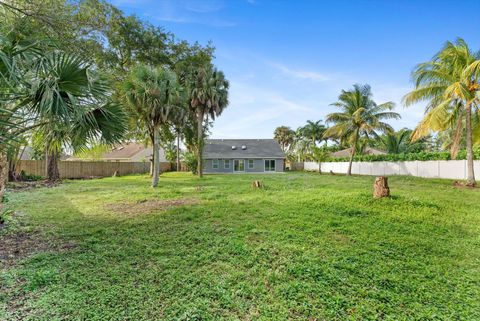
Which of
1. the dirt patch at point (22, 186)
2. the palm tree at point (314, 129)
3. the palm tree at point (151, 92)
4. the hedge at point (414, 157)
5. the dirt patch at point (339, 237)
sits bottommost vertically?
the dirt patch at point (339, 237)

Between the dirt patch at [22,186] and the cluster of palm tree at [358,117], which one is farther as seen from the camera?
the cluster of palm tree at [358,117]

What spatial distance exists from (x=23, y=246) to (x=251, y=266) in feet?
14.0

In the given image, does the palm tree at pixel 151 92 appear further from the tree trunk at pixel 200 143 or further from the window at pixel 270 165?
the window at pixel 270 165

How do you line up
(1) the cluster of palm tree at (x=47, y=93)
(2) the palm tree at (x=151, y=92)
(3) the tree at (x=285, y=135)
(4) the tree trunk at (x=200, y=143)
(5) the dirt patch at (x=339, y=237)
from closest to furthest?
(1) the cluster of palm tree at (x=47, y=93) < (5) the dirt patch at (x=339, y=237) < (2) the palm tree at (x=151, y=92) < (4) the tree trunk at (x=200, y=143) < (3) the tree at (x=285, y=135)

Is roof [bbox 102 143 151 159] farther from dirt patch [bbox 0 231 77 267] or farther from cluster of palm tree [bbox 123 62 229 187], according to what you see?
dirt patch [bbox 0 231 77 267]

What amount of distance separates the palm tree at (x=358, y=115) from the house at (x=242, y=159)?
817 centimetres

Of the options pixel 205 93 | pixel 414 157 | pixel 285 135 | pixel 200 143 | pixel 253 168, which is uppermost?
pixel 285 135

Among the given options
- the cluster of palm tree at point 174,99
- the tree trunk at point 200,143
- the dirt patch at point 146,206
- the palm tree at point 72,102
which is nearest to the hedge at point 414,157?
the cluster of palm tree at point 174,99

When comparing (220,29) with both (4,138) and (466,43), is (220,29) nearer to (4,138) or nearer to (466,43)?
(4,138)

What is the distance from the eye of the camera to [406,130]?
82.7 feet

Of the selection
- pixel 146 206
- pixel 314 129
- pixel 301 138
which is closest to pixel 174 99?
pixel 146 206

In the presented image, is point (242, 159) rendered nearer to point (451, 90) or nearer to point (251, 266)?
point (451, 90)

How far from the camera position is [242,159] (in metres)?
29.7

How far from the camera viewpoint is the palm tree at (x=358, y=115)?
21.3 metres
